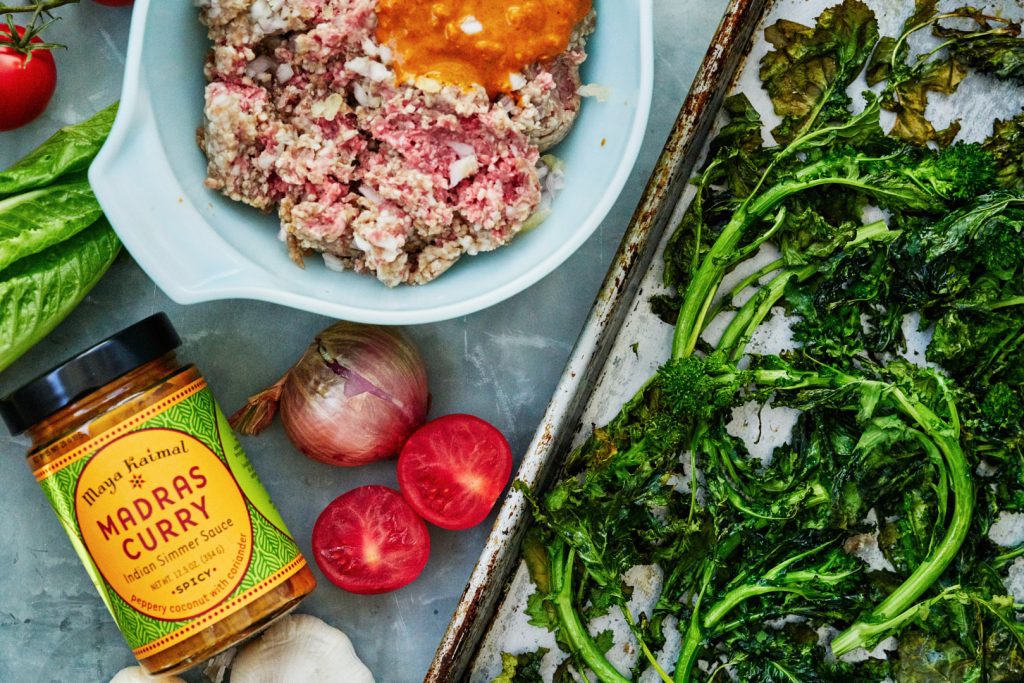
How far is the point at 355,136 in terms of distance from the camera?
157 centimetres

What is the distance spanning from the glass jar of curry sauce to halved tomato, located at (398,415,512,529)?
337 millimetres

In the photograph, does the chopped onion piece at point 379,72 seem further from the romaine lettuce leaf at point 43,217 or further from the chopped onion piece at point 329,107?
the romaine lettuce leaf at point 43,217

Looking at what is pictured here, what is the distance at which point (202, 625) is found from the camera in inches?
64.1

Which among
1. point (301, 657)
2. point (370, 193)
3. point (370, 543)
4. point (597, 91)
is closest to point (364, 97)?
point (370, 193)

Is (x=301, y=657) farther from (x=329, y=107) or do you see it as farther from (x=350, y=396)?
(x=329, y=107)

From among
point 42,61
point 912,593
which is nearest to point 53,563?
point 42,61

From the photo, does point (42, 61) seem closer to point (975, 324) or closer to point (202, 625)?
point (202, 625)

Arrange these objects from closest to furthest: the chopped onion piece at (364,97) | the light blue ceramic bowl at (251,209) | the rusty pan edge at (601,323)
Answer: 1. the light blue ceramic bowl at (251,209)
2. the chopped onion piece at (364,97)
3. the rusty pan edge at (601,323)

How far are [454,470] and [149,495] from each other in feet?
1.93

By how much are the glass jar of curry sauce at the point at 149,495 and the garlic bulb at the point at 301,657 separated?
10.2 inches

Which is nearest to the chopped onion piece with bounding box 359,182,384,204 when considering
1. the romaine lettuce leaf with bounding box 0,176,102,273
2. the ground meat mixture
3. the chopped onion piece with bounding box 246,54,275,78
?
the ground meat mixture

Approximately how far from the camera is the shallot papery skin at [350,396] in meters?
1.85

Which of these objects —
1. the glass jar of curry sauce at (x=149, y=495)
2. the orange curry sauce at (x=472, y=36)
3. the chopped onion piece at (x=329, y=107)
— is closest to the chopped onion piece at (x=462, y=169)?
the orange curry sauce at (x=472, y=36)

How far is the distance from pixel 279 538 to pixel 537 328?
71cm
